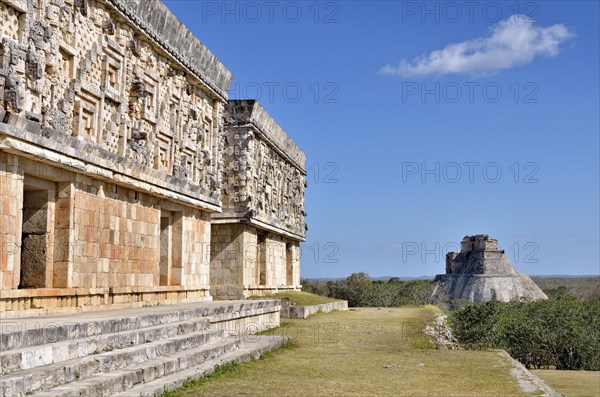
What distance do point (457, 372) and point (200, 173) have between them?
968cm

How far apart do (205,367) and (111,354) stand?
4.93 feet

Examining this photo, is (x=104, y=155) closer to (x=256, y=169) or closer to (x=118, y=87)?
(x=118, y=87)

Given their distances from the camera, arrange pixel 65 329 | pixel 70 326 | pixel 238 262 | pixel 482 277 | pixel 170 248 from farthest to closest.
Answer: pixel 482 277 < pixel 238 262 < pixel 170 248 < pixel 70 326 < pixel 65 329

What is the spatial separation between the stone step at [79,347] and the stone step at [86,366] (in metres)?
Result: 0.07

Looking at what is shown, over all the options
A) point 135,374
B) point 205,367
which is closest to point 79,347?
point 135,374

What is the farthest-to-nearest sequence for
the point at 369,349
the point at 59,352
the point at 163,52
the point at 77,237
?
the point at 163,52
the point at 369,349
the point at 77,237
the point at 59,352

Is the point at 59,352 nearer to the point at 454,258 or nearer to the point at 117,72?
the point at 117,72

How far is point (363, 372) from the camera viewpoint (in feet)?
29.1

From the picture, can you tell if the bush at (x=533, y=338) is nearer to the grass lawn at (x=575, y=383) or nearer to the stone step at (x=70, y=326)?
the grass lawn at (x=575, y=383)

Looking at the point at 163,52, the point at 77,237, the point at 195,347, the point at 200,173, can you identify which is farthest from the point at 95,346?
the point at 200,173

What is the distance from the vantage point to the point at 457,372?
9.11 metres

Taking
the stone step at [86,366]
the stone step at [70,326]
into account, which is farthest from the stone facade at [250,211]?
the stone step at [86,366]

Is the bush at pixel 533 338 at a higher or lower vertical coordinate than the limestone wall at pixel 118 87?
lower

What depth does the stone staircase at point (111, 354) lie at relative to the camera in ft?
18.1
